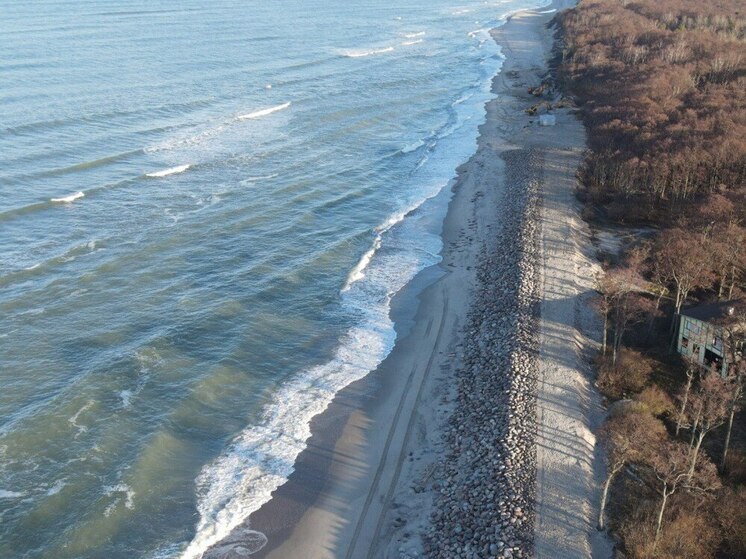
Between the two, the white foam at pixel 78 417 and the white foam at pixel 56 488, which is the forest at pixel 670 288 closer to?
the white foam at pixel 56 488

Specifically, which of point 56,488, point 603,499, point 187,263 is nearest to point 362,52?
point 187,263

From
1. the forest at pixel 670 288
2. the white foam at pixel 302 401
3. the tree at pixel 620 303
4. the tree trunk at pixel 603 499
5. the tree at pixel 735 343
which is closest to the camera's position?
the forest at pixel 670 288

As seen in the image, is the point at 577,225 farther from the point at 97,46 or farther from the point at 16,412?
the point at 97,46

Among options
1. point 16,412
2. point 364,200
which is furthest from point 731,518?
point 364,200

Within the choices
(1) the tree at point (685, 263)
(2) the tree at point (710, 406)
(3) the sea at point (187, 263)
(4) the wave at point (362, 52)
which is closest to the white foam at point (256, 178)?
(3) the sea at point (187, 263)

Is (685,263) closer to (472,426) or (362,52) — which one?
(472,426)

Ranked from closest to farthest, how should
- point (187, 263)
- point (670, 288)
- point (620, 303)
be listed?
1. point (620, 303)
2. point (670, 288)
3. point (187, 263)
